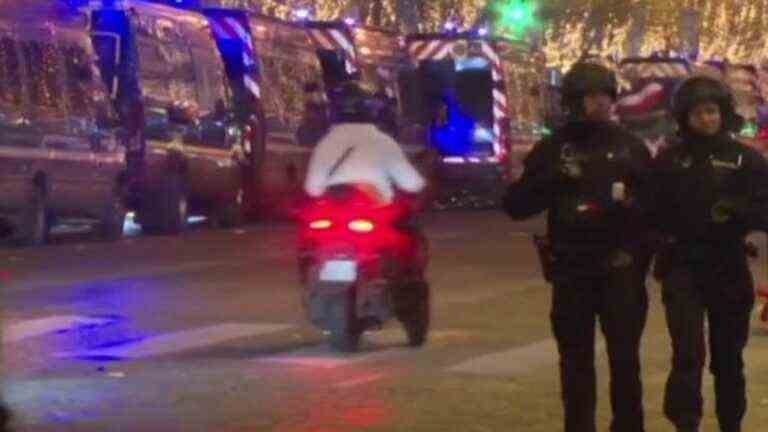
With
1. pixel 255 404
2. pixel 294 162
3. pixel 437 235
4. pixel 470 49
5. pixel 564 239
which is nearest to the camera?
pixel 564 239

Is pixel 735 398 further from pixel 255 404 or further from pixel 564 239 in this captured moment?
pixel 255 404

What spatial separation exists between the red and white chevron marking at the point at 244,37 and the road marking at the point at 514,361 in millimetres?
17768

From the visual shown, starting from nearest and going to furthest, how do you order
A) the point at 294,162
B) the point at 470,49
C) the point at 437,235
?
the point at 437,235
the point at 294,162
the point at 470,49

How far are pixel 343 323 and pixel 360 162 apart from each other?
1085mm

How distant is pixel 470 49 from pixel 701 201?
29.6 meters

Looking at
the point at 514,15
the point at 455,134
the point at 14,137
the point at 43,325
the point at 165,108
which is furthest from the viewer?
the point at 514,15

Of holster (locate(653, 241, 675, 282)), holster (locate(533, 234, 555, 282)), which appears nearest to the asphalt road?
holster (locate(653, 241, 675, 282))

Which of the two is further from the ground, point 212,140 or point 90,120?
point 90,120

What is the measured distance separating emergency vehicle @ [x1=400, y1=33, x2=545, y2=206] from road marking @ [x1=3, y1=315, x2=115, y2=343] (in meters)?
21.7

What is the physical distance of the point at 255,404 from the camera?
1149 cm

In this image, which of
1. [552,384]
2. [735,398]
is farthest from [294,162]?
[735,398]

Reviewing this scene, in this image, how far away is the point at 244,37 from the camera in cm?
3175

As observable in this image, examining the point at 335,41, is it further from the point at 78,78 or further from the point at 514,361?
the point at 514,361

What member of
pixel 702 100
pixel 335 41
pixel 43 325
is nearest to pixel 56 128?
pixel 43 325
